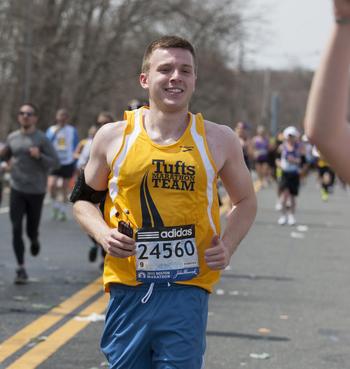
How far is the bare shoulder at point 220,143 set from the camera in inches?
173

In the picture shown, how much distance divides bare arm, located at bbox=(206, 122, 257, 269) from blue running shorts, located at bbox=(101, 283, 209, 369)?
291 millimetres

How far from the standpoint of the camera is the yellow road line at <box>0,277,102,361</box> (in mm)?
7066

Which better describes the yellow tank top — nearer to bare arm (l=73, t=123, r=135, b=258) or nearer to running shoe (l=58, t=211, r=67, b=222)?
bare arm (l=73, t=123, r=135, b=258)

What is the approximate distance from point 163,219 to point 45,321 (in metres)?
3.96

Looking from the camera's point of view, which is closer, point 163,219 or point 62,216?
point 163,219

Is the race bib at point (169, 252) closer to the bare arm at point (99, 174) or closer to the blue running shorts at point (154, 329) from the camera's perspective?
the blue running shorts at point (154, 329)

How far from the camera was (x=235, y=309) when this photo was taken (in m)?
8.84

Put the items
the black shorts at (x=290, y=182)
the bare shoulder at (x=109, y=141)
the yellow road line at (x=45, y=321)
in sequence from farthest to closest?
1. the black shorts at (x=290, y=182)
2. the yellow road line at (x=45, y=321)
3. the bare shoulder at (x=109, y=141)

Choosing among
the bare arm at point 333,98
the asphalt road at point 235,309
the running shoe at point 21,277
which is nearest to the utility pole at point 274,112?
the asphalt road at point 235,309

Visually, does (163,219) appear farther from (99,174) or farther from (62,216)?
(62,216)

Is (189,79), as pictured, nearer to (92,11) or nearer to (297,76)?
(92,11)

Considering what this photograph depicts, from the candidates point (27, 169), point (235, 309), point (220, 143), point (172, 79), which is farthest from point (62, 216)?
point (172, 79)

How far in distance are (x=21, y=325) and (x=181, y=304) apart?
3841mm

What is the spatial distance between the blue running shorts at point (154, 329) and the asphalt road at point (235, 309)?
236 cm
